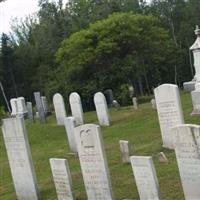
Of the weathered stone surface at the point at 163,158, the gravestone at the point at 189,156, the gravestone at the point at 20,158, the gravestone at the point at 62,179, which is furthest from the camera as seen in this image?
the weathered stone surface at the point at 163,158

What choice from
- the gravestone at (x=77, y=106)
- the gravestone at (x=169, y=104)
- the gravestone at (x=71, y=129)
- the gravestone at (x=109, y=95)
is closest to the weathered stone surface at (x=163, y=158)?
the gravestone at (x=169, y=104)

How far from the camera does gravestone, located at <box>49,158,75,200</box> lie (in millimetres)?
10609

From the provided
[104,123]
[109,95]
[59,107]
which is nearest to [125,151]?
[104,123]

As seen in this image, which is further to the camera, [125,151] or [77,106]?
[77,106]

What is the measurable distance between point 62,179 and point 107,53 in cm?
2678

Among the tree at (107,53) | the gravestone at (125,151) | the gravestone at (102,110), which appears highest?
the tree at (107,53)

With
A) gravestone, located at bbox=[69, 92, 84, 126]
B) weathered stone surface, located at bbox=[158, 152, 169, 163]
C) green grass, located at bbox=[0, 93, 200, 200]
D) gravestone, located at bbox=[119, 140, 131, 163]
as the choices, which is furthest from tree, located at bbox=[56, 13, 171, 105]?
weathered stone surface, located at bbox=[158, 152, 169, 163]

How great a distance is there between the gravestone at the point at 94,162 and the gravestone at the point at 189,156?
5.20 feet

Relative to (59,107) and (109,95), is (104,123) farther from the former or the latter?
(109,95)

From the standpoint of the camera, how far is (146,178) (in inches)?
368

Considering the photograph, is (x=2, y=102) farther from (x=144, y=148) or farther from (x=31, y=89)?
(x=144, y=148)

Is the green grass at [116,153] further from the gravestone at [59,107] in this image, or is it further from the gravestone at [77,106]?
the gravestone at [77,106]

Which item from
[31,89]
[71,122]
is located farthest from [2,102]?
[71,122]

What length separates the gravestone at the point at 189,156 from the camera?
8594 millimetres
